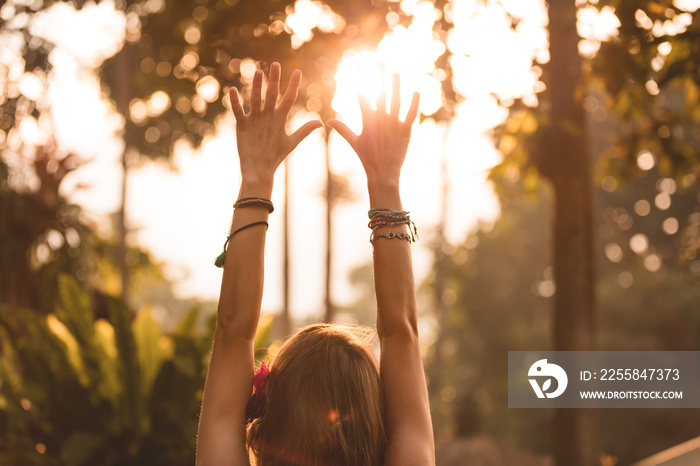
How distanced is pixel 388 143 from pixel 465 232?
91.5ft

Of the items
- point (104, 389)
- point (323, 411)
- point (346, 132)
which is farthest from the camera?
point (104, 389)

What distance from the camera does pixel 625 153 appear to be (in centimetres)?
676

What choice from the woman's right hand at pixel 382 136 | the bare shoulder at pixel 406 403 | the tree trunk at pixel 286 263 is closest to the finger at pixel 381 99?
the woman's right hand at pixel 382 136

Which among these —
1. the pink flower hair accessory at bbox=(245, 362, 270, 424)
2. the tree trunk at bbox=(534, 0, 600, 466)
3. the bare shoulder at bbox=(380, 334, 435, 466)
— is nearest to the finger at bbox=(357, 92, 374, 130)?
the bare shoulder at bbox=(380, 334, 435, 466)

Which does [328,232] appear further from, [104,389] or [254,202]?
[254,202]

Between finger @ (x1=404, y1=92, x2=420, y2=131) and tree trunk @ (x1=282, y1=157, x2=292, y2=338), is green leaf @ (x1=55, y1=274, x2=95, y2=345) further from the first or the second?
tree trunk @ (x1=282, y1=157, x2=292, y2=338)

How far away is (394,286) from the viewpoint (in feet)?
5.72

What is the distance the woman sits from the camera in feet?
5.39

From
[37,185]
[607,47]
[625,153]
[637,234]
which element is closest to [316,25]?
[607,47]

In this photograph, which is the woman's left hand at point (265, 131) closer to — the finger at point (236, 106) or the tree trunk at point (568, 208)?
the finger at point (236, 106)

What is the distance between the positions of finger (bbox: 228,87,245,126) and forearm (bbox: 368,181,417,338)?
1.76ft

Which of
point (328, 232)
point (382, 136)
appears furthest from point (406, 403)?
point (328, 232)

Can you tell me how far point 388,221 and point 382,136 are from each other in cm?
29

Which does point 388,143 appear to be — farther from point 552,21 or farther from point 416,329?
point 552,21
